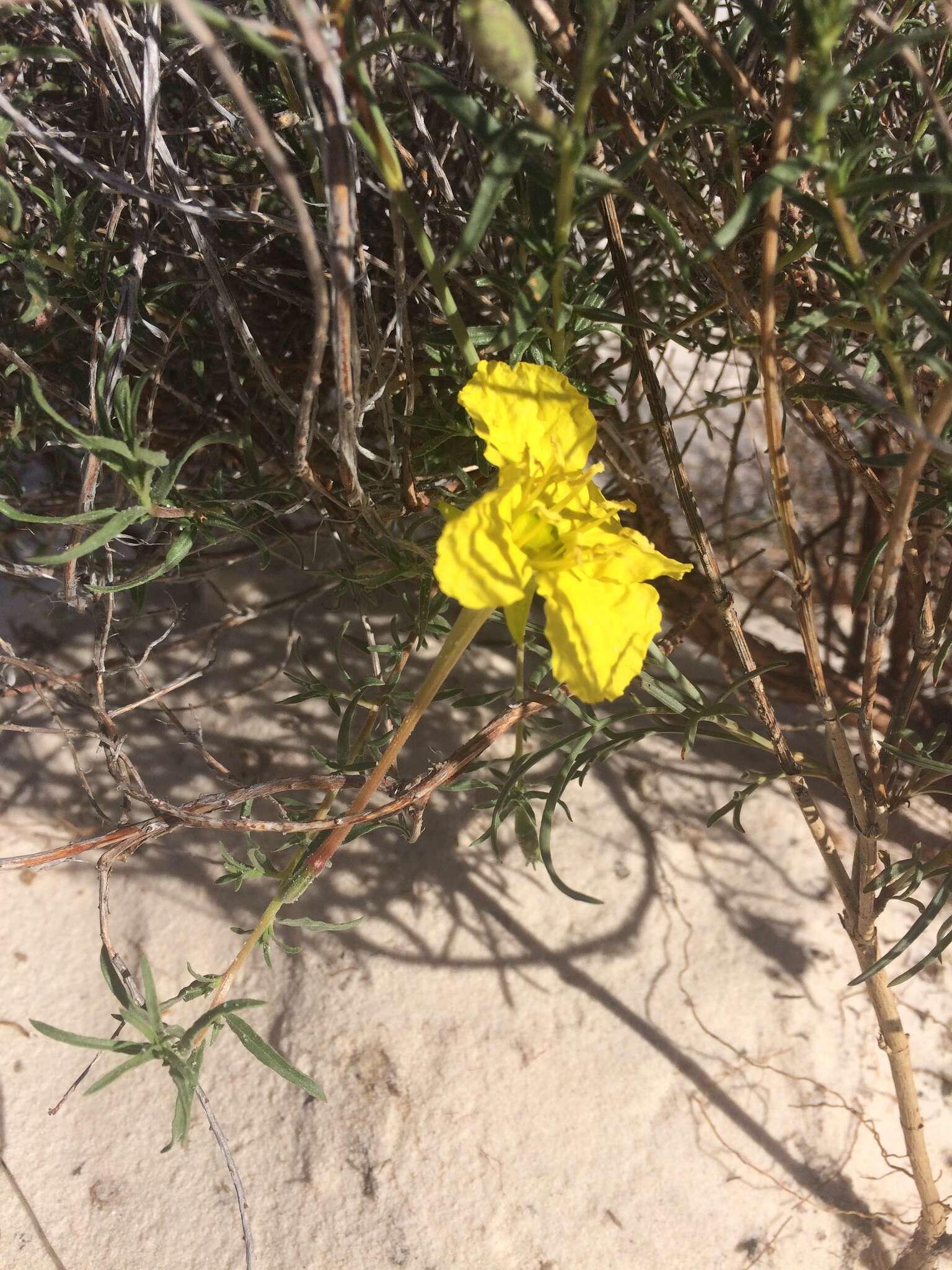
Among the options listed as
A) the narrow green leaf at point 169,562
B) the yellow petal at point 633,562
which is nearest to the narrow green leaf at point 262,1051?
the narrow green leaf at point 169,562

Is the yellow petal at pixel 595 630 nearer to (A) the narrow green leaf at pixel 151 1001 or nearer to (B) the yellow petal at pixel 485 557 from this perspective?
(B) the yellow petal at pixel 485 557

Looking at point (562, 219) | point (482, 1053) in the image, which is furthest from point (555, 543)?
point (482, 1053)

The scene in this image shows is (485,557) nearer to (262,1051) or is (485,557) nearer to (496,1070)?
(262,1051)

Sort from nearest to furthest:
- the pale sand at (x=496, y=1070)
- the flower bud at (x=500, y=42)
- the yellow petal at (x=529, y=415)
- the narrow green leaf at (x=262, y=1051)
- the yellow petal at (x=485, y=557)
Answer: the flower bud at (x=500, y=42) → the yellow petal at (x=485, y=557) → the yellow petal at (x=529, y=415) → the narrow green leaf at (x=262, y=1051) → the pale sand at (x=496, y=1070)

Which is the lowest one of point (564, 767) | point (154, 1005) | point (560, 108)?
point (154, 1005)

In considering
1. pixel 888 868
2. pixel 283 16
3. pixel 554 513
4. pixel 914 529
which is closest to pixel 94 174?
pixel 283 16

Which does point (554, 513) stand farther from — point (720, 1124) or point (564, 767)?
point (720, 1124)

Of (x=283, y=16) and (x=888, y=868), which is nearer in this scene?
(x=283, y=16)
